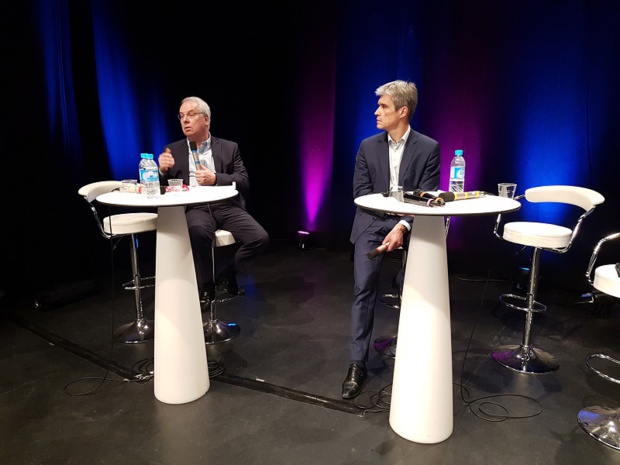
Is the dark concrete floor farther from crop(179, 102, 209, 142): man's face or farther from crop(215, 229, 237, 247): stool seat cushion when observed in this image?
crop(179, 102, 209, 142): man's face

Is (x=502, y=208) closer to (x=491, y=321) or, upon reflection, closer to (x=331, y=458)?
(x=331, y=458)

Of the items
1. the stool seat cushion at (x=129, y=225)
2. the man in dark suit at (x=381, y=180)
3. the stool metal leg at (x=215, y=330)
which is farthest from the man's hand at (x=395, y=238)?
the stool seat cushion at (x=129, y=225)

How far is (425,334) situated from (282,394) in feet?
2.85

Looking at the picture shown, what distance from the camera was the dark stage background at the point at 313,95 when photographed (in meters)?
3.79

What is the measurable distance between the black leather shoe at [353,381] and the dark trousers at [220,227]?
115cm

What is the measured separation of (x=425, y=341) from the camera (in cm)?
200

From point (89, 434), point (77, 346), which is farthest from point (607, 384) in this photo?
point (77, 346)

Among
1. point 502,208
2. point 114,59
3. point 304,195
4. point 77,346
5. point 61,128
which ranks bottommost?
point 77,346

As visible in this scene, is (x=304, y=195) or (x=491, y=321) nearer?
(x=491, y=321)

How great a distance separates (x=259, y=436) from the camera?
2111 mm

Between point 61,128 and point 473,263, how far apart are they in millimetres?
3843

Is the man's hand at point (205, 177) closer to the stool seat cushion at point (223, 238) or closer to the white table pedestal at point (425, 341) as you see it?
the stool seat cushion at point (223, 238)

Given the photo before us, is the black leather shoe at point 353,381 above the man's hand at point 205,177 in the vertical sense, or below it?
below

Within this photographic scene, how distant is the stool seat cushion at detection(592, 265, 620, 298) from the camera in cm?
204
